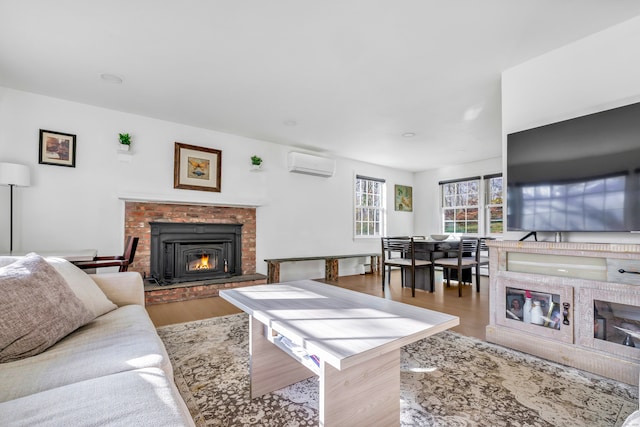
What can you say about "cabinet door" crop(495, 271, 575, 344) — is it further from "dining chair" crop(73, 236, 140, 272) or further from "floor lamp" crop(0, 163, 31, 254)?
"floor lamp" crop(0, 163, 31, 254)

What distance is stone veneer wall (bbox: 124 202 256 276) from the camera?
12.7 feet

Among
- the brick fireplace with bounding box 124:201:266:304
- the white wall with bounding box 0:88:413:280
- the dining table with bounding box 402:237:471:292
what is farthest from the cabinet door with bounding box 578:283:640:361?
the white wall with bounding box 0:88:413:280

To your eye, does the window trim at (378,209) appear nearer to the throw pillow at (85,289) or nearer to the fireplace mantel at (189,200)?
the fireplace mantel at (189,200)

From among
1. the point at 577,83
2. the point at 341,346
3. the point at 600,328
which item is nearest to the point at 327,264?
the point at 600,328

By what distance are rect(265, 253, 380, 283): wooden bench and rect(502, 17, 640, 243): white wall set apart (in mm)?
3241

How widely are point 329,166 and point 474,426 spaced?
4506mm

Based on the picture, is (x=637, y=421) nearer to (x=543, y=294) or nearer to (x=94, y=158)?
(x=543, y=294)

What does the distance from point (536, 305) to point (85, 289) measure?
10.2ft

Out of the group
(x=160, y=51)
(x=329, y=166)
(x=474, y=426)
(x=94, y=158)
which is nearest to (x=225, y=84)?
(x=160, y=51)

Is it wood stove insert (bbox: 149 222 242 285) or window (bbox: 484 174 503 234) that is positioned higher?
window (bbox: 484 174 503 234)

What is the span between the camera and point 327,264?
562cm

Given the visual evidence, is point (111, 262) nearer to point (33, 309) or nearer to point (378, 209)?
point (33, 309)

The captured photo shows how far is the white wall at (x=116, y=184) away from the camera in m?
3.24

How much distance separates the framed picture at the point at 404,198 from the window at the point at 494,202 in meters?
1.71
